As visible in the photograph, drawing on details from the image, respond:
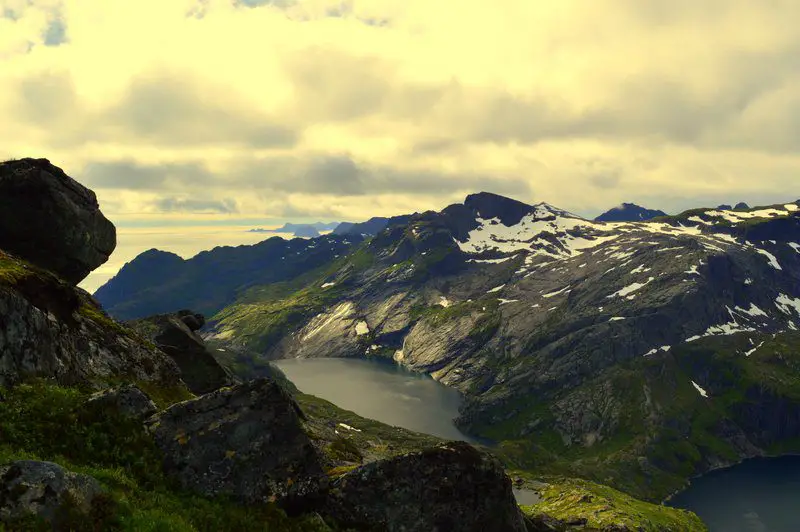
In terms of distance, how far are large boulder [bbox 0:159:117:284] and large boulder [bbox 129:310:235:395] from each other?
10.8 meters

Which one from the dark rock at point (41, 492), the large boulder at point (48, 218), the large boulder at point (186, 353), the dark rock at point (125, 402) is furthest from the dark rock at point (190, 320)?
the dark rock at point (41, 492)

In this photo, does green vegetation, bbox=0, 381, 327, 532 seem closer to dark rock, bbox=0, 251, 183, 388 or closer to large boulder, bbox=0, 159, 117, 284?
dark rock, bbox=0, 251, 183, 388

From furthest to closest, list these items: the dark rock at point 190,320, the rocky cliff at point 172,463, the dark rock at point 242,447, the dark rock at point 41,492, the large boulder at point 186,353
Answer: the dark rock at point 190,320, the large boulder at point 186,353, the dark rock at point 242,447, the rocky cliff at point 172,463, the dark rock at point 41,492

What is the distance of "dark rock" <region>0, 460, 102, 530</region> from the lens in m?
15.1

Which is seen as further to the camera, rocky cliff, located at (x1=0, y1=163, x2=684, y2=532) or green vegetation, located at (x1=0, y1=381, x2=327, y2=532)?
green vegetation, located at (x1=0, y1=381, x2=327, y2=532)

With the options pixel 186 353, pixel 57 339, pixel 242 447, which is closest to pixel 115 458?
pixel 242 447

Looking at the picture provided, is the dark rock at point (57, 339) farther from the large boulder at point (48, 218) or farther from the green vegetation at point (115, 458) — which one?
the large boulder at point (48, 218)

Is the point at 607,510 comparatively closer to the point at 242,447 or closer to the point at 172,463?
the point at 242,447

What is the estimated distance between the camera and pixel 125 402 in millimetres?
23453

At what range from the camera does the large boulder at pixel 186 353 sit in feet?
186

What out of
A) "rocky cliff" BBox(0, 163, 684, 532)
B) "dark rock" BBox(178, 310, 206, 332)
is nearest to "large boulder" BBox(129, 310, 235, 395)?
"dark rock" BBox(178, 310, 206, 332)

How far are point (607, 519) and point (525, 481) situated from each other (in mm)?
63327

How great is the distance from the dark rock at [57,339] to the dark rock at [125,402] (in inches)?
151

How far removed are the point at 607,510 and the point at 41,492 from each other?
15138cm
